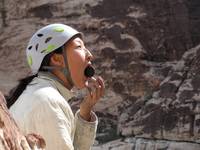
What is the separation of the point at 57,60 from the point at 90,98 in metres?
0.20

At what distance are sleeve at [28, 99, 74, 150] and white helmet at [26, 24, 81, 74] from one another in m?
0.35

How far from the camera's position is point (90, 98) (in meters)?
2.52

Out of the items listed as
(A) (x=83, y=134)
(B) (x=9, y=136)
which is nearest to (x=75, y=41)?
(A) (x=83, y=134)

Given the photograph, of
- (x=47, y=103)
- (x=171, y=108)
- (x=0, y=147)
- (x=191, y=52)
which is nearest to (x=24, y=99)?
(x=47, y=103)

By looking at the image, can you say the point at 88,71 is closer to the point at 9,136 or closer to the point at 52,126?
the point at 52,126

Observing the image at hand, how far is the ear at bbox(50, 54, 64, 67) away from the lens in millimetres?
2480

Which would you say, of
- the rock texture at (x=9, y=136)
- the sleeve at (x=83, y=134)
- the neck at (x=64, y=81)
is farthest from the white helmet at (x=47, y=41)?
the rock texture at (x=9, y=136)

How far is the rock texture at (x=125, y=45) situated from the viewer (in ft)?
34.5

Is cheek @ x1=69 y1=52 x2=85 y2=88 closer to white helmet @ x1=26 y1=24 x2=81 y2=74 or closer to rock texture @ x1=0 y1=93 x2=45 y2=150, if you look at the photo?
white helmet @ x1=26 y1=24 x2=81 y2=74

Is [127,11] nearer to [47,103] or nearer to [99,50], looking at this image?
[99,50]

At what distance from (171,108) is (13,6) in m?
4.78

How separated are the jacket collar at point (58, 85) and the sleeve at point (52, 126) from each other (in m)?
0.19

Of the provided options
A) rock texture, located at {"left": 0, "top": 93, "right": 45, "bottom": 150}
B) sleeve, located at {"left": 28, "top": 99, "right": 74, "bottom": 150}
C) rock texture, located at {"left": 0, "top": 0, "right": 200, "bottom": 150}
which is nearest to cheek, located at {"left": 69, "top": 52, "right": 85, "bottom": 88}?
sleeve, located at {"left": 28, "top": 99, "right": 74, "bottom": 150}

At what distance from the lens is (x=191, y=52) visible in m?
11.2
